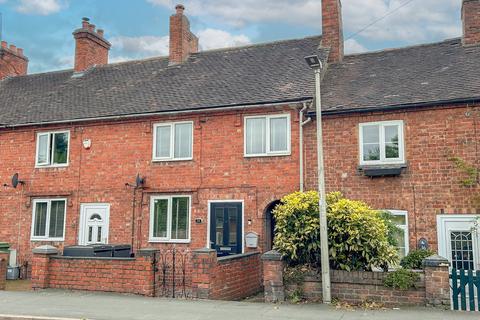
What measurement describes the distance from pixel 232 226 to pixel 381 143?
557 cm

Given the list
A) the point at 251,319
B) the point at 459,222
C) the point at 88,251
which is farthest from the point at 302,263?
the point at 88,251

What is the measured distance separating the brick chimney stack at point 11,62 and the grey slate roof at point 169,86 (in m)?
1.73

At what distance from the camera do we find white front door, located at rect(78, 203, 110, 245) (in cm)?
1781

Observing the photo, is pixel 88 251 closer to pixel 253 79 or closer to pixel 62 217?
pixel 62 217

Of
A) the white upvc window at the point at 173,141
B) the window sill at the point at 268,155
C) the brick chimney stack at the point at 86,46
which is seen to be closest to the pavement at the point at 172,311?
the window sill at the point at 268,155

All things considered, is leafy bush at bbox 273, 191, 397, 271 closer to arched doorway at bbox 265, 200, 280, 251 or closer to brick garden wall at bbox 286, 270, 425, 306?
brick garden wall at bbox 286, 270, 425, 306

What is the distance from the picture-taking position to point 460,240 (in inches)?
541

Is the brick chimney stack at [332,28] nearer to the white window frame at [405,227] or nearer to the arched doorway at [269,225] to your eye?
the arched doorway at [269,225]

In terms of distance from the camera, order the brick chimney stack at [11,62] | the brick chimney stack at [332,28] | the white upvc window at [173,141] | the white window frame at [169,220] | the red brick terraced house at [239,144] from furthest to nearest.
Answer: the brick chimney stack at [11,62]
the brick chimney stack at [332,28]
the white upvc window at [173,141]
the white window frame at [169,220]
the red brick terraced house at [239,144]

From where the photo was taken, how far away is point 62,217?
61.0 feet

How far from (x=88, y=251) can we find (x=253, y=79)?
8.84 metres

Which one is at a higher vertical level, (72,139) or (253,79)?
(253,79)

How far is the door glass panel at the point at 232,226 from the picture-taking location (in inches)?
632

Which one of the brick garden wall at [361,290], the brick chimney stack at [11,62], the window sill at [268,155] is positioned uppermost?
the brick chimney stack at [11,62]
